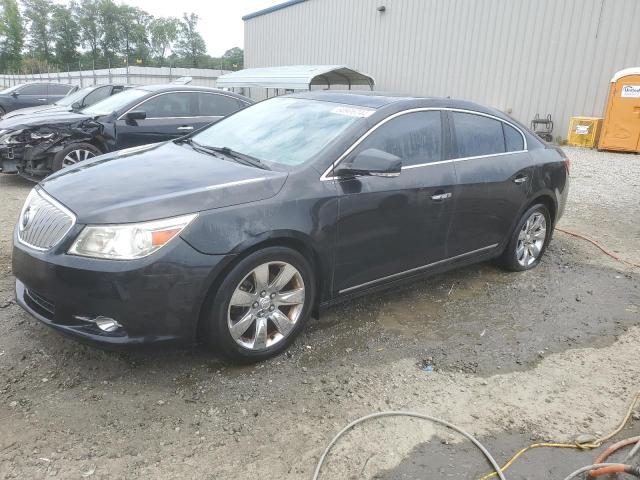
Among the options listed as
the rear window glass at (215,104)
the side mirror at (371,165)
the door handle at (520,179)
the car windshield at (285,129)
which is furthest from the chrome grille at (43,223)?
the rear window glass at (215,104)

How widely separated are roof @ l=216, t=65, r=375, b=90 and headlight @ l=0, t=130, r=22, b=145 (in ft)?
37.0

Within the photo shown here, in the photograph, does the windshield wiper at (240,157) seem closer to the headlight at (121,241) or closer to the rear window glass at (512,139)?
the headlight at (121,241)

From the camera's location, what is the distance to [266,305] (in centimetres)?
309

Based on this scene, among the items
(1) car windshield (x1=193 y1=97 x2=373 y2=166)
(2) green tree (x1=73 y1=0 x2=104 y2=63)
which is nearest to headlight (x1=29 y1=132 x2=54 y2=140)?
(1) car windshield (x1=193 y1=97 x2=373 y2=166)

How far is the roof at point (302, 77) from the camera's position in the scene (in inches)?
688

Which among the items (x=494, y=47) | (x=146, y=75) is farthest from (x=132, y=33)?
(x=494, y=47)

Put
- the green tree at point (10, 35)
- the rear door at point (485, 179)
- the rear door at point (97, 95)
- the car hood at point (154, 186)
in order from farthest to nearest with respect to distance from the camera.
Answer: the green tree at point (10, 35) < the rear door at point (97, 95) < the rear door at point (485, 179) < the car hood at point (154, 186)

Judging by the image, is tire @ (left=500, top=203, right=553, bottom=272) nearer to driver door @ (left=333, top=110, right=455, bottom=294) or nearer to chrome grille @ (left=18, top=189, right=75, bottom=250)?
driver door @ (left=333, top=110, right=455, bottom=294)

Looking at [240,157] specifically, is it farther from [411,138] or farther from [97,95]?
[97,95]

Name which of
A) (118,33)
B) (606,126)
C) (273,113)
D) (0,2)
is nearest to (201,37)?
(118,33)

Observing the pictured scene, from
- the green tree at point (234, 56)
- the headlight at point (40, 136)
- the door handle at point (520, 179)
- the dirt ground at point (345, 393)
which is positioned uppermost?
the green tree at point (234, 56)

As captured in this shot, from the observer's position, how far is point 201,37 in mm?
86500

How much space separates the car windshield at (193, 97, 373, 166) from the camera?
3.44 m

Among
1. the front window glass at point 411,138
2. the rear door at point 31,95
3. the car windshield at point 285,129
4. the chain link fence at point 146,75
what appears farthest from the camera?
the chain link fence at point 146,75
